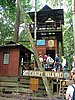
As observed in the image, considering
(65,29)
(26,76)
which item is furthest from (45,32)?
(65,29)

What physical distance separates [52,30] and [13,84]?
27.8ft

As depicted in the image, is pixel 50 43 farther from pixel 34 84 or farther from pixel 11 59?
pixel 34 84

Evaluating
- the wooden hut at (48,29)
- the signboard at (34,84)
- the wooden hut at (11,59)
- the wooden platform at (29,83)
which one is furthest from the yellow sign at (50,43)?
the signboard at (34,84)

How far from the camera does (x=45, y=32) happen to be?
2352 centimetres

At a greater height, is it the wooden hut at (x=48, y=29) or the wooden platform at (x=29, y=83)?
the wooden hut at (x=48, y=29)

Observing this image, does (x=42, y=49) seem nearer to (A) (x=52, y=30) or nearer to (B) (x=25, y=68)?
(A) (x=52, y=30)

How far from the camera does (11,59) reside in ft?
60.2

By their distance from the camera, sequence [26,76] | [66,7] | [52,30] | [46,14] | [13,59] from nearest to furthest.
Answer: [26,76]
[13,59]
[52,30]
[46,14]
[66,7]

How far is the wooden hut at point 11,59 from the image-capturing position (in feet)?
59.2

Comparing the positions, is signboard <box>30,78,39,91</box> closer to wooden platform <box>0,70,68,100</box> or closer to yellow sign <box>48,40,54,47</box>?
wooden platform <box>0,70,68,100</box>

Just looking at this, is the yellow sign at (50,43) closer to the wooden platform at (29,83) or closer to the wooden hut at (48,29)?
the wooden hut at (48,29)

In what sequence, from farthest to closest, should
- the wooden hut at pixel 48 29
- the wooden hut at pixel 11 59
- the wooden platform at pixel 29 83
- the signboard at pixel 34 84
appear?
the wooden hut at pixel 48 29 → the wooden hut at pixel 11 59 → the wooden platform at pixel 29 83 → the signboard at pixel 34 84

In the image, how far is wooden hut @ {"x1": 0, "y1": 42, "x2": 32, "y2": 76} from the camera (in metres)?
18.0

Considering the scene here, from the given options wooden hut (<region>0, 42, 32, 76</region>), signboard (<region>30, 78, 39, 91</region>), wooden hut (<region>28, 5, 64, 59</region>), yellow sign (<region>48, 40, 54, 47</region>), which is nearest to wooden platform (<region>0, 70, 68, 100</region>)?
signboard (<region>30, 78, 39, 91</region>)
